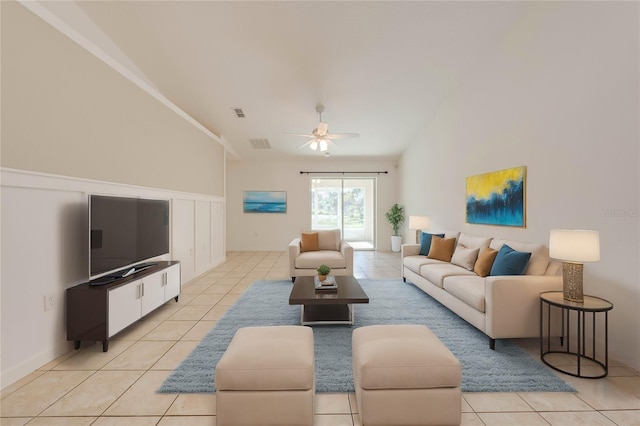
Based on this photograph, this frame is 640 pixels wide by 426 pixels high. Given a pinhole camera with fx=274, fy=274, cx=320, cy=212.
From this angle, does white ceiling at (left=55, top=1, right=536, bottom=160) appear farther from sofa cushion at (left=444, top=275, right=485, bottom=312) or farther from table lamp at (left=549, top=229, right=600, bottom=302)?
sofa cushion at (left=444, top=275, right=485, bottom=312)

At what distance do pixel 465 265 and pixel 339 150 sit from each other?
4746mm

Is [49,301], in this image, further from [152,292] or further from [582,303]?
[582,303]

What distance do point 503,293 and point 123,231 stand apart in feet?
12.4

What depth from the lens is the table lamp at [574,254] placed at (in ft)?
7.08

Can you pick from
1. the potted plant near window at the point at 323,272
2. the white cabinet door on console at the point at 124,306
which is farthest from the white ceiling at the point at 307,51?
the white cabinet door on console at the point at 124,306

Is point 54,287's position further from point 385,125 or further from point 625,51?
point 385,125

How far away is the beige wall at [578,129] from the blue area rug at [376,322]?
3.10 feet

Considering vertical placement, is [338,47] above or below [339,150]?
above

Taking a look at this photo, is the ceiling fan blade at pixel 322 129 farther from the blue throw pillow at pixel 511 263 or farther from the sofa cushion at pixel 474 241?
the blue throw pillow at pixel 511 263

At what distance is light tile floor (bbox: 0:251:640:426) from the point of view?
167cm

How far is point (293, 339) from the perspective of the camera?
178 cm

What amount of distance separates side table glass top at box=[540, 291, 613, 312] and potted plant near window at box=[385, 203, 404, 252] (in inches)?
215

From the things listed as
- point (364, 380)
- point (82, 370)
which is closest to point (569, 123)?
point (364, 380)

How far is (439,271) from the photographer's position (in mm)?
3498
